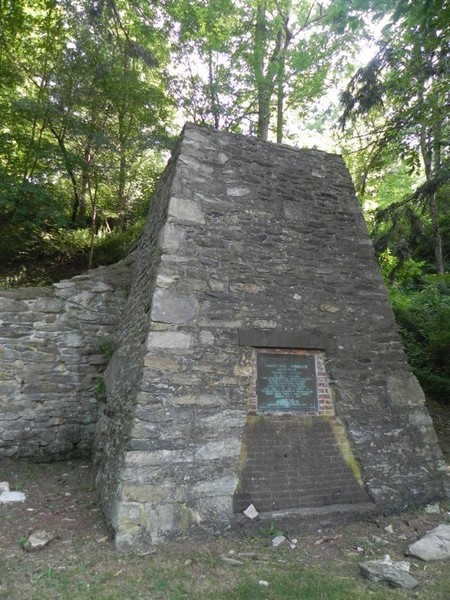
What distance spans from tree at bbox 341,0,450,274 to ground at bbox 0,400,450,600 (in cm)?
475

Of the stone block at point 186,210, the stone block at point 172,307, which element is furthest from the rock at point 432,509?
the stone block at point 186,210

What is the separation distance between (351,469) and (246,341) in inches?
72.9

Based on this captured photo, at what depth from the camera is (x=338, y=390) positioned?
4.80 meters

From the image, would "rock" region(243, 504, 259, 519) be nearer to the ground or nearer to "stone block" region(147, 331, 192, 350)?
the ground

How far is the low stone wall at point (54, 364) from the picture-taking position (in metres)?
5.80

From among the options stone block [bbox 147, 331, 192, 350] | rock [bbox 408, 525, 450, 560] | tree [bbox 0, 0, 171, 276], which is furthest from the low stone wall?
rock [bbox 408, 525, 450, 560]

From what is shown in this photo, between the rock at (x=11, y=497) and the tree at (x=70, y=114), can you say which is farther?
the tree at (x=70, y=114)

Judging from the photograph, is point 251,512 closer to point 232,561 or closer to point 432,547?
point 232,561

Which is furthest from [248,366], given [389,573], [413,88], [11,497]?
[413,88]

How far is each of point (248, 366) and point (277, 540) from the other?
169 centimetres

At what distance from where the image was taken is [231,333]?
179 inches

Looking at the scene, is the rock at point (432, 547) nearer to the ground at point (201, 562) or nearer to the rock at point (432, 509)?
the ground at point (201, 562)

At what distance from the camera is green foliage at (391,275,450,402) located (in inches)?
328

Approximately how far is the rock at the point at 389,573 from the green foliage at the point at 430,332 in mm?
5735
